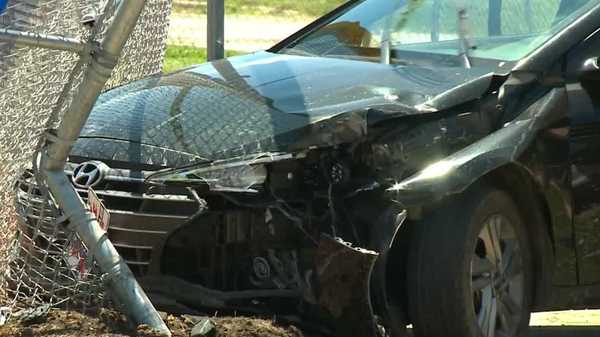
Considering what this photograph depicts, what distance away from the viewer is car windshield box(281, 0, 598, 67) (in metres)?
6.28

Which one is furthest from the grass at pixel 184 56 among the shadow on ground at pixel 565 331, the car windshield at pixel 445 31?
the shadow on ground at pixel 565 331

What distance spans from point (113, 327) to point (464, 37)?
93.1 inches

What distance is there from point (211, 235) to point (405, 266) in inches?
31.3

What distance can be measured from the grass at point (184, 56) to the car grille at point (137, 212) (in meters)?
12.2

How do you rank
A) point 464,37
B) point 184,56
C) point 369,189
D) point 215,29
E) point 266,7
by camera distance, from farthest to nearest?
point 266,7, point 184,56, point 215,29, point 464,37, point 369,189

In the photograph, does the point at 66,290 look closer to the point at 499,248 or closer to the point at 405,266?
the point at 405,266

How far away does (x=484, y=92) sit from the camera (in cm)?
568

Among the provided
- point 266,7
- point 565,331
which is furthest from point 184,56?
point 565,331

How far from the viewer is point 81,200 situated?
5.18 metres

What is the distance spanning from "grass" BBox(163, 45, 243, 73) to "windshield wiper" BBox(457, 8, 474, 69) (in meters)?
11.3

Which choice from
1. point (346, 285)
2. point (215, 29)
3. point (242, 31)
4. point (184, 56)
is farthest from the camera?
point (242, 31)

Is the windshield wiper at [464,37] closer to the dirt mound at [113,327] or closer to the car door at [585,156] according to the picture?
the car door at [585,156]

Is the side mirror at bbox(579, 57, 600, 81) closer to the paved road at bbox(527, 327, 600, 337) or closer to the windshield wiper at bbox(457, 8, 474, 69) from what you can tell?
the windshield wiper at bbox(457, 8, 474, 69)

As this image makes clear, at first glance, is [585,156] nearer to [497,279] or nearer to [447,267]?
[497,279]
